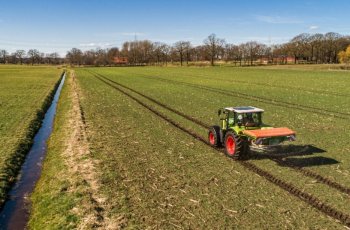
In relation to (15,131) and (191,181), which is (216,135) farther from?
(15,131)

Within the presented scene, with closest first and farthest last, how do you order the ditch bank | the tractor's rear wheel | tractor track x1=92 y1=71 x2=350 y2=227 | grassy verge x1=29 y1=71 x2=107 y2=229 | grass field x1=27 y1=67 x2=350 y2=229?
tractor track x1=92 y1=71 x2=350 y2=227 → grass field x1=27 y1=67 x2=350 y2=229 → grassy verge x1=29 y1=71 x2=107 y2=229 → the ditch bank → the tractor's rear wheel

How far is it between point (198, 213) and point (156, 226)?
128 centimetres

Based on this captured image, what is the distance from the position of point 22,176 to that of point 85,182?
3614 millimetres

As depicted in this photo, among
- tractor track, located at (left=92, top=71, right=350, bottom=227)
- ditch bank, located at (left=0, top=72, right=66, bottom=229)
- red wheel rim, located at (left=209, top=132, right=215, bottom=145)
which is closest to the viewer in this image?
tractor track, located at (left=92, top=71, right=350, bottom=227)

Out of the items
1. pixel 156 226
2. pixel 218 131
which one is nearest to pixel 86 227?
pixel 156 226

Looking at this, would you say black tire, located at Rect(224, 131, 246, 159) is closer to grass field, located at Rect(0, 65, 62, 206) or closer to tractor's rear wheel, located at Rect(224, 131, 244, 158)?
tractor's rear wheel, located at Rect(224, 131, 244, 158)

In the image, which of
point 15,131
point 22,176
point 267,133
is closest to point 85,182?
point 22,176

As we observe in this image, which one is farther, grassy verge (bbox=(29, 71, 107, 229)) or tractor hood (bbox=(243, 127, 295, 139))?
tractor hood (bbox=(243, 127, 295, 139))

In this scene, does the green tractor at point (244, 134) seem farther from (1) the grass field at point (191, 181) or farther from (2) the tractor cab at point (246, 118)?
(1) the grass field at point (191, 181)

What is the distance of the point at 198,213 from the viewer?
958cm

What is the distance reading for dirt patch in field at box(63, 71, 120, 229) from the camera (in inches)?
364

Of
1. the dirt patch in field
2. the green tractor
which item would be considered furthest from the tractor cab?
the dirt patch in field

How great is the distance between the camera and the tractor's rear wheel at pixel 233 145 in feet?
45.4

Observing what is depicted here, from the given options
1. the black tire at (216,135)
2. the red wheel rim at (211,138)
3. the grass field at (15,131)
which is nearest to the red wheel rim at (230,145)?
the black tire at (216,135)
